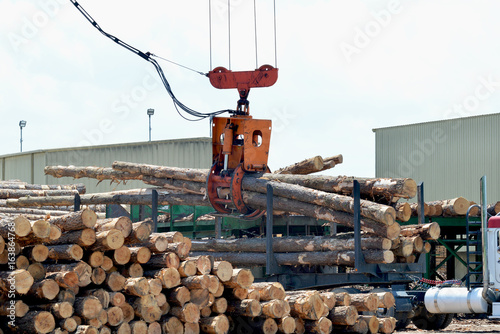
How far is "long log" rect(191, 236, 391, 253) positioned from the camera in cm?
1407

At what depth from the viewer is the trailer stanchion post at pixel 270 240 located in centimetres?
1507

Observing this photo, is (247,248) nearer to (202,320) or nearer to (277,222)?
(277,222)

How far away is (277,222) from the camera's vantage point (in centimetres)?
1767

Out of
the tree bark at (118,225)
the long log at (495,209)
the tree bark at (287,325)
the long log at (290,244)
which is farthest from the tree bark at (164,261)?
the long log at (495,209)

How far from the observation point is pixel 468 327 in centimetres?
1578

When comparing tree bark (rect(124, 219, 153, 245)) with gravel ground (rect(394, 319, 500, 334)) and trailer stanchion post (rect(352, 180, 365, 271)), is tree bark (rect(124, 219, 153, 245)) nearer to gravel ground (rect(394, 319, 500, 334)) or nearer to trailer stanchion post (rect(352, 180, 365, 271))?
trailer stanchion post (rect(352, 180, 365, 271))

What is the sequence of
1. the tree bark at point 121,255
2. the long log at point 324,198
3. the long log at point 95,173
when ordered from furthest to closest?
1. the long log at point 95,173
2. the long log at point 324,198
3. the tree bark at point 121,255

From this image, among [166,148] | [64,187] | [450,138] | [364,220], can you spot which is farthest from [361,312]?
[166,148]

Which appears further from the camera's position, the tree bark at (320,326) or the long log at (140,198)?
the long log at (140,198)

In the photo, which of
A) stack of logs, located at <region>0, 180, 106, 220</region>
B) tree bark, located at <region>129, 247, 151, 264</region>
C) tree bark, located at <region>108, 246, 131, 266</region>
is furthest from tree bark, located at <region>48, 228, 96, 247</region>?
stack of logs, located at <region>0, 180, 106, 220</region>

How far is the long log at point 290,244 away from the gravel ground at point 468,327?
204 centimetres

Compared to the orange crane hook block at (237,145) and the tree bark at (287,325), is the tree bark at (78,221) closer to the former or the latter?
the tree bark at (287,325)

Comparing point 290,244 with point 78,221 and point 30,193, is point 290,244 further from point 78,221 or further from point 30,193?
point 30,193

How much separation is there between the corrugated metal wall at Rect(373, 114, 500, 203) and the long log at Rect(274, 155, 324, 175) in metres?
13.2
